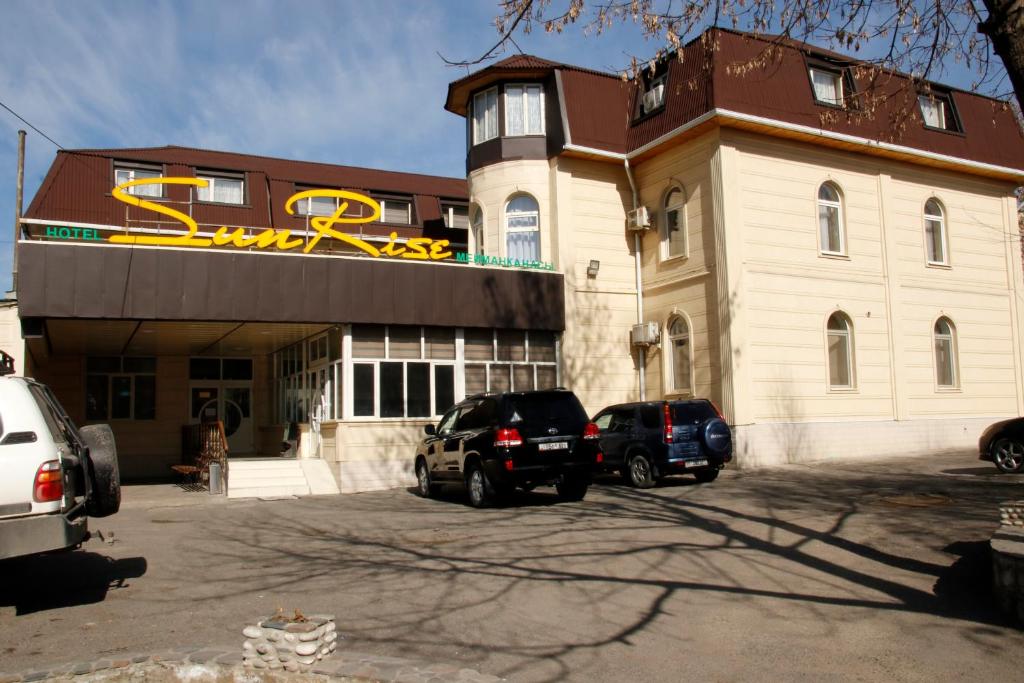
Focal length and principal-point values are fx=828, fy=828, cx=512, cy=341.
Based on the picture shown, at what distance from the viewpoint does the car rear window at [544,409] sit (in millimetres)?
12953

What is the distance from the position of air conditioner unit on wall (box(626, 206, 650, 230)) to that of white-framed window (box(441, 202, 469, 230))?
864 cm

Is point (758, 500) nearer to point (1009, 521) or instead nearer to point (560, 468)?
point (560, 468)

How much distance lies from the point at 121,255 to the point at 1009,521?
1526 centimetres

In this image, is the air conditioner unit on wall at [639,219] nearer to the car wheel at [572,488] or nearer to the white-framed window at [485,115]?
the white-framed window at [485,115]

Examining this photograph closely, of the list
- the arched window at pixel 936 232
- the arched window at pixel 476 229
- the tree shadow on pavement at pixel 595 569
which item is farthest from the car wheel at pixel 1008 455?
the arched window at pixel 476 229

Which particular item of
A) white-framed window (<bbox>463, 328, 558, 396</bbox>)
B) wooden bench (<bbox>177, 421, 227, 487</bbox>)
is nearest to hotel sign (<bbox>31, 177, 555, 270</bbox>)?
white-framed window (<bbox>463, 328, 558, 396</bbox>)

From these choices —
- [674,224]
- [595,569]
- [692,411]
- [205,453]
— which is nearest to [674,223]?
[674,224]

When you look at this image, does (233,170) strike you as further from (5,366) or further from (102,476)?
(102,476)

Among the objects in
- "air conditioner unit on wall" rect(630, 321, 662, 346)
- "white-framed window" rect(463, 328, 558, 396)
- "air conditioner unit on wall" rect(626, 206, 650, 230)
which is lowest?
"white-framed window" rect(463, 328, 558, 396)

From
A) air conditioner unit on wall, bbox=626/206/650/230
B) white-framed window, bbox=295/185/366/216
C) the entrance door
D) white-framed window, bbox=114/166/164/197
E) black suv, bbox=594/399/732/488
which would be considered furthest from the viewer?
white-framed window, bbox=295/185/366/216

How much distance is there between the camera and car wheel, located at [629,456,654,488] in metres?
14.8

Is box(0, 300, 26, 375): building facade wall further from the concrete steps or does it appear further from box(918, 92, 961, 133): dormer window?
box(918, 92, 961, 133): dormer window

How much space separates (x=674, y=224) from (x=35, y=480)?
16441 mm

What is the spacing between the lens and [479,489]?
43.9 feet
